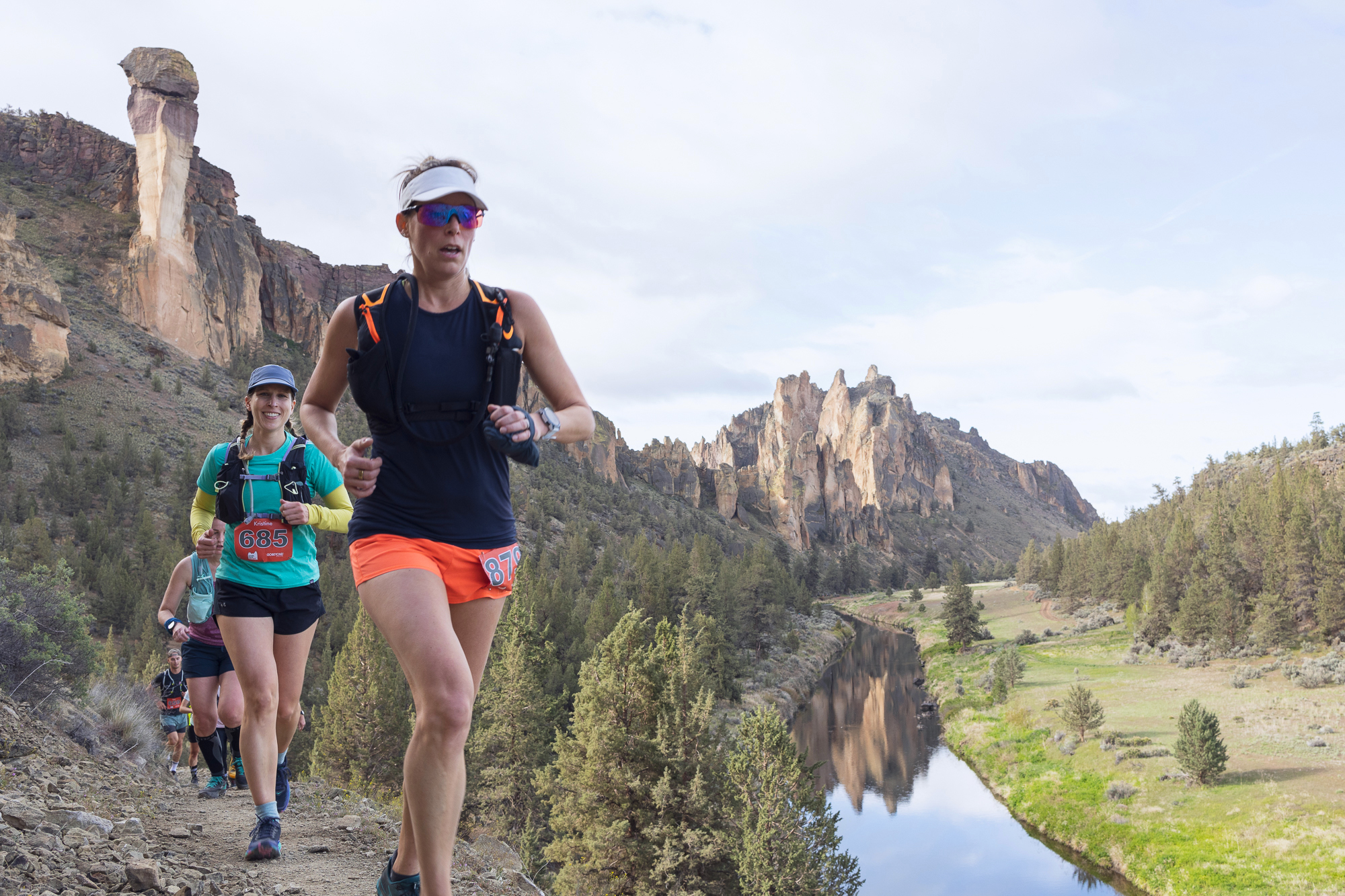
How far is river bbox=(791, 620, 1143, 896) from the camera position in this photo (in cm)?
2919

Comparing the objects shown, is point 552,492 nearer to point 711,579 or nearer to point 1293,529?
A: point 711,579

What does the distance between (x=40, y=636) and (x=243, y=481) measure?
22.1 ft

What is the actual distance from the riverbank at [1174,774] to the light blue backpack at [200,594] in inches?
1102

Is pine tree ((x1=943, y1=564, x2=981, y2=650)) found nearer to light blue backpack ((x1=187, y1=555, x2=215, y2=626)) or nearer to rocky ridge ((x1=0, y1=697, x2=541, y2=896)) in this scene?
rocky ridge ((x1=0, y1=697, x2=541, y2=896))

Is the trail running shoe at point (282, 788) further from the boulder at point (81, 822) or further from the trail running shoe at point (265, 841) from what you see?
the boulder at point (81, 822)

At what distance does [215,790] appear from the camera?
276 inches

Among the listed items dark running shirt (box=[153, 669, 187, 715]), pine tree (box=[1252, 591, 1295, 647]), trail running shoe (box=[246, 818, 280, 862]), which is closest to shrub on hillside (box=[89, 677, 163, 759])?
dark running shirt (box=[153, 669, 187, 715])

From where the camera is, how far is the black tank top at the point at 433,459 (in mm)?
2885

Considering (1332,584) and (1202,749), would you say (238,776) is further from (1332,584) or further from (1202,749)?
(1332,584)

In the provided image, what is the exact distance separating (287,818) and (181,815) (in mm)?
752

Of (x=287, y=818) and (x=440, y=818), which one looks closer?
(x=440, y=818)

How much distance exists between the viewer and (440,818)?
110 inches

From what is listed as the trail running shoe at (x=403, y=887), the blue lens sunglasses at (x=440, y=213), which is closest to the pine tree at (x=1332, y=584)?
the trail running shoe at (x=403, y=887)

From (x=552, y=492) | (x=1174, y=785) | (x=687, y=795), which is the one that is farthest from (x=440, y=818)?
(x=552, y=492)
